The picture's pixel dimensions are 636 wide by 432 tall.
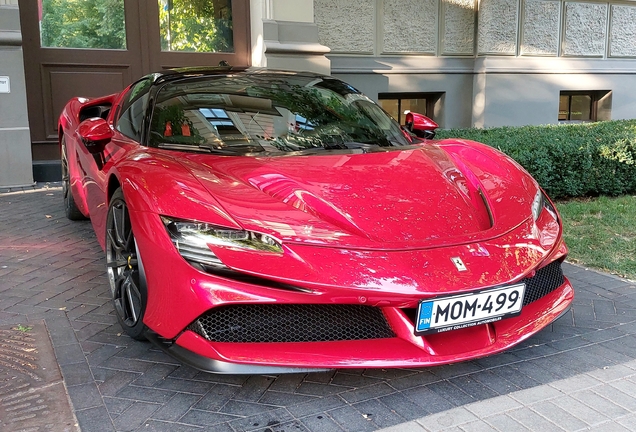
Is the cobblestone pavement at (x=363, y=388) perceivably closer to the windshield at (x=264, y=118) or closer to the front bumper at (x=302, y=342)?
the front bumper at (x=302, y=342)

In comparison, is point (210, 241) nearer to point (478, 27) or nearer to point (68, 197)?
point (68, 197)

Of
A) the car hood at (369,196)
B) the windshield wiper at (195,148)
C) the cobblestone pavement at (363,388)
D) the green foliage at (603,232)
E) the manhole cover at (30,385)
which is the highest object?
the windshield wiper at (195,148)

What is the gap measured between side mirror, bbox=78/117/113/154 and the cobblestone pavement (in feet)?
3.29

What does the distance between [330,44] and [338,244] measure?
7.15 meters

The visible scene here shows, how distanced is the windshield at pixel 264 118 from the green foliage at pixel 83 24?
15.0 feet

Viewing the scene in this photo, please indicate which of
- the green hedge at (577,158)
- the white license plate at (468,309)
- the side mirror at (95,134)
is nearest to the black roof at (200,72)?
the side mirror at (95,134)

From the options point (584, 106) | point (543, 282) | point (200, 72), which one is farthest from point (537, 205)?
point (584, 106)

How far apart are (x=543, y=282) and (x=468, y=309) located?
635mm

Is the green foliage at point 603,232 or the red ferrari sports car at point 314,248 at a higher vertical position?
the red ferrari sports car at point 314,248

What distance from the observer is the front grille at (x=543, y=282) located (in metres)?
2.84

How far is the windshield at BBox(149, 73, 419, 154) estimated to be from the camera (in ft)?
11.2

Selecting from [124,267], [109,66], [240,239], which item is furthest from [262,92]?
[109,66]

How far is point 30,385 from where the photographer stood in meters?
2.68

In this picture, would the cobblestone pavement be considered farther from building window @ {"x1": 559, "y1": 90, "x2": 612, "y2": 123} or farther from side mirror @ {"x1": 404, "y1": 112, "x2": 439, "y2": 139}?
building window @ {"x1": 559, "y1": 90, "x2": 612, "y2": 123}
